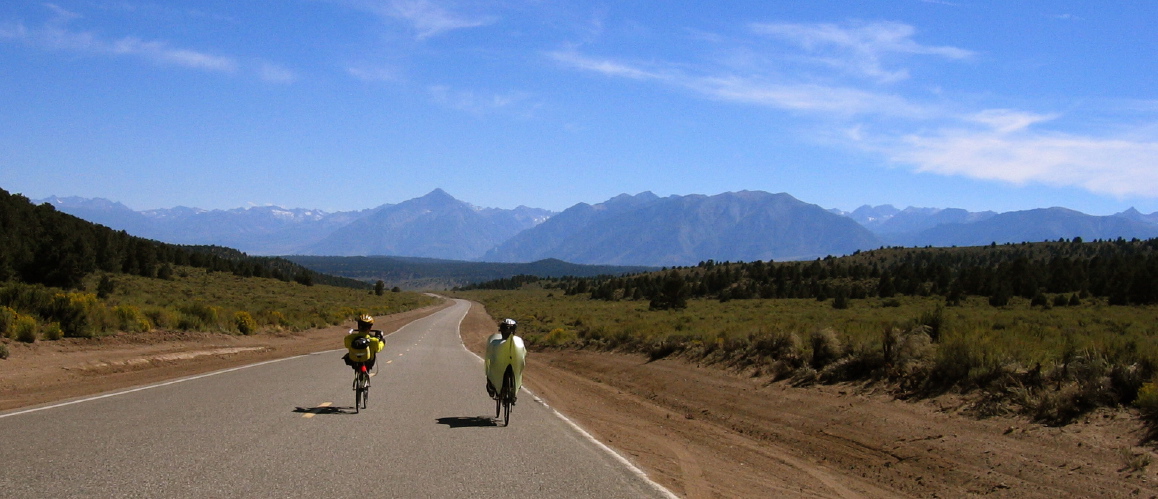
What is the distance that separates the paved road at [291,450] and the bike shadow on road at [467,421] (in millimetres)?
32

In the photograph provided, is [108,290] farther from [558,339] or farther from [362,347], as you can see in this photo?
[362,347]

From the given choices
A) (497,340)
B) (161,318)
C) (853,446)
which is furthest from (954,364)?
(161,318)

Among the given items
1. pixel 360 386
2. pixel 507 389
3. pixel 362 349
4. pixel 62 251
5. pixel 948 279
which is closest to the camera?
pixel 507 389

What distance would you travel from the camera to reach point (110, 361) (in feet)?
58.6

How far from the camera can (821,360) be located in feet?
51.5

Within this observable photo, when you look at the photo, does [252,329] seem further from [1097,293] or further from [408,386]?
[1097,293]

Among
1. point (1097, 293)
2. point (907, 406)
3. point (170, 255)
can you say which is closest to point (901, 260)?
point (1097, 293)

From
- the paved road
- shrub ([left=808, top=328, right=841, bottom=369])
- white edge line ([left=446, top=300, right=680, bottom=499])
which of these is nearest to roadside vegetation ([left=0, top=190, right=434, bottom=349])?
the paved road

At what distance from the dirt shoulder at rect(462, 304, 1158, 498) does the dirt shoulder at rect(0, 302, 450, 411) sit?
894cm

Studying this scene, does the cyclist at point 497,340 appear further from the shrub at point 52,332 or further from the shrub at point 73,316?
the shrub at point 73,316

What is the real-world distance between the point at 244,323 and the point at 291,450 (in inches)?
1089

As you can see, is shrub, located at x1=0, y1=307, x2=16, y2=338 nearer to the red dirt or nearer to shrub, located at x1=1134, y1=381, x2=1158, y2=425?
the red dirt

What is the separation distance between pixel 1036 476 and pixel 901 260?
4871 inches

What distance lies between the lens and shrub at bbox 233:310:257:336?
32.1 metres
